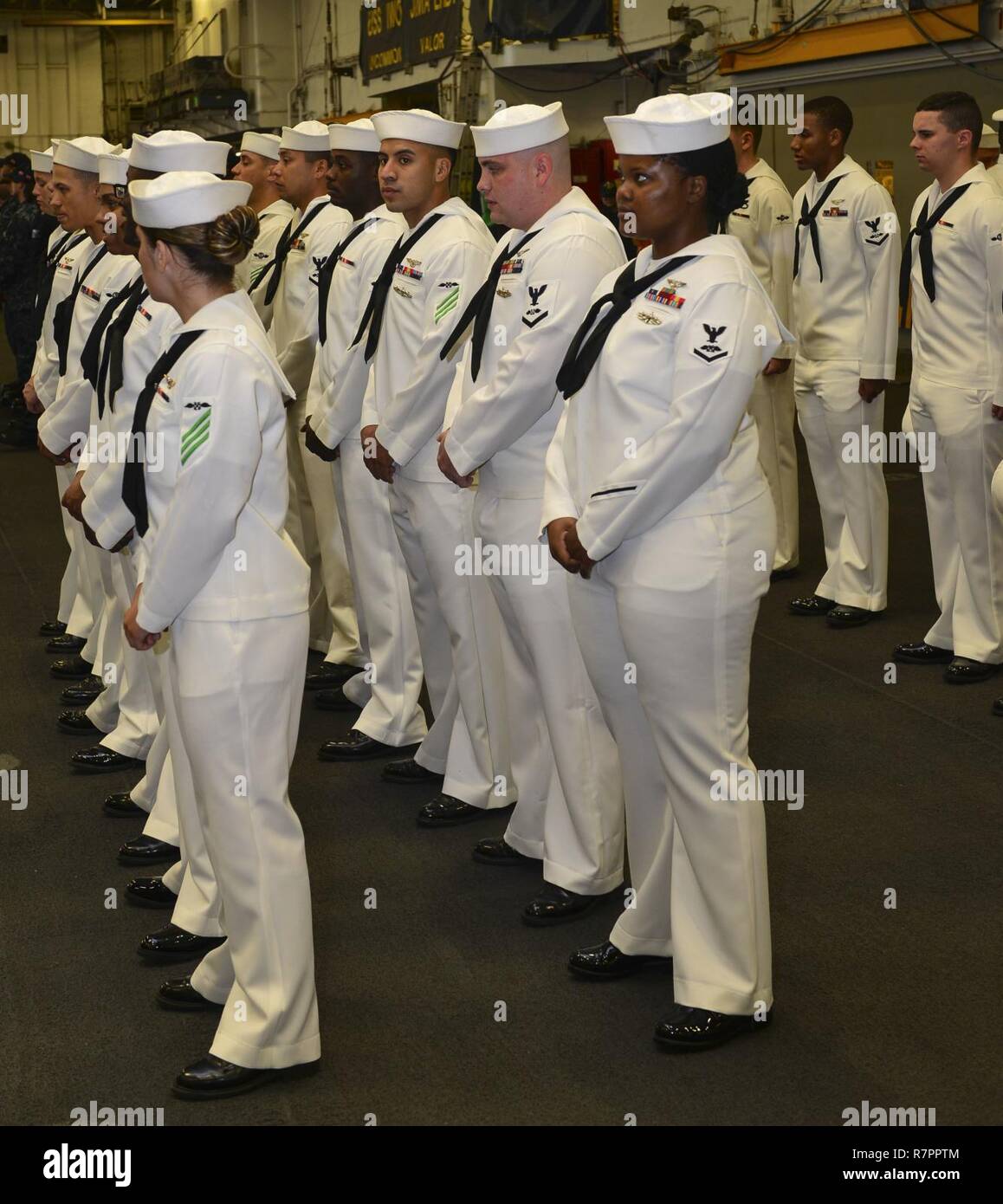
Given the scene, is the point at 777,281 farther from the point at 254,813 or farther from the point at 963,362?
the point at 254,813

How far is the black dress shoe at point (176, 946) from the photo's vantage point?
3.38 meters

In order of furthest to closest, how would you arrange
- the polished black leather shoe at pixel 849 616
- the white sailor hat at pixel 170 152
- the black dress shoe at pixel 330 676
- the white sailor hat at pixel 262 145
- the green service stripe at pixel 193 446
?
the white sailor hat at pixel 262 145
the polished black leather shoe at pixel 849 616
the black dress shoe at pixel 330 676
the white sailor hat at pixel 170 152
the green service stripe at pixel 193 446

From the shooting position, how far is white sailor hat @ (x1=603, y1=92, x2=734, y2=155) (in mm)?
2811

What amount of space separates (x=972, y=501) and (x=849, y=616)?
0.85 meters

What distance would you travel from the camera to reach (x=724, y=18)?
39.9 feet

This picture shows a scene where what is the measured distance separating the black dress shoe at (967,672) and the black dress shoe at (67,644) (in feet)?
10.5

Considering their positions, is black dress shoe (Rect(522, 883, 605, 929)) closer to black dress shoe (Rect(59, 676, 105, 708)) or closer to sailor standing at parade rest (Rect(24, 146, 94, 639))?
black dress shoe (Rect(59, 676, 105, 708))

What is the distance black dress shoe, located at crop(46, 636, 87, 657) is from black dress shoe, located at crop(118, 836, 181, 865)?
2.18 meters

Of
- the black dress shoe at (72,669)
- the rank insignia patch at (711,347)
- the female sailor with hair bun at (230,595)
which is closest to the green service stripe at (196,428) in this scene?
the female sailor with hair bun at (230,595)

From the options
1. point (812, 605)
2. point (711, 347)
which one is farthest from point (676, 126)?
point (812, 605)

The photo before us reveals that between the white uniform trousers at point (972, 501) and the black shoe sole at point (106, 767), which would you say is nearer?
the black shoe sole at point (106, 767)

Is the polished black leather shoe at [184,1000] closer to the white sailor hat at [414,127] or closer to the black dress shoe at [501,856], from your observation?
the black dress shoe at [501,856]

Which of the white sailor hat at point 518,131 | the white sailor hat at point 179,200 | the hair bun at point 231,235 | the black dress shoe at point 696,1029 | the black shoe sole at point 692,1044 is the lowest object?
the black shoe sole at point 692,1044

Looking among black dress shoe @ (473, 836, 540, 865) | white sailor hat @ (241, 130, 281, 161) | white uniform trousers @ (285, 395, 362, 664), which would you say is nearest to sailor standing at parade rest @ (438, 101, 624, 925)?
black dress shoe @ (473, 836, 540, 865)
